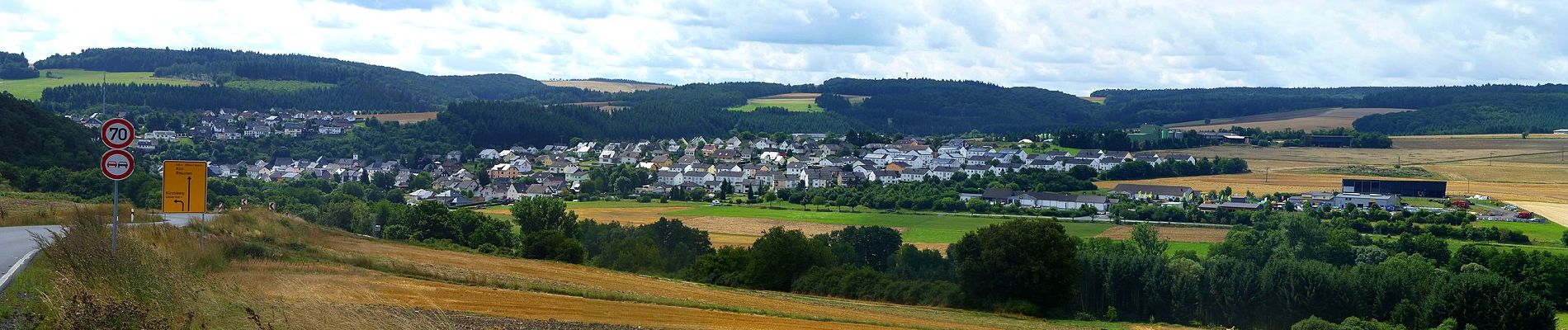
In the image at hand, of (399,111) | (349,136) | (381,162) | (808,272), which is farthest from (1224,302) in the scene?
(399,111)

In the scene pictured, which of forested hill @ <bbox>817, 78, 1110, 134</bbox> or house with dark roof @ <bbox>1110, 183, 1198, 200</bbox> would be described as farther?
forested hill @ <bbox>817, 78, 1110, 134</bbox>

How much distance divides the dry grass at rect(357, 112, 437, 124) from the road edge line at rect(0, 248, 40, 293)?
11445 cm

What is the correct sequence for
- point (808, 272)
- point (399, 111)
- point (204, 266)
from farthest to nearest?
point (399, 111)
point (808, 272)
point (204, 266)

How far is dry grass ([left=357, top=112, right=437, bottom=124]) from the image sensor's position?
12838 centimetres

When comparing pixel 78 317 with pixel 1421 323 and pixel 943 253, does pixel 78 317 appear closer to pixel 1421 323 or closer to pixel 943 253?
pixel 1421 323

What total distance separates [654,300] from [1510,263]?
107 ft

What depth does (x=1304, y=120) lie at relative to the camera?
143750mm

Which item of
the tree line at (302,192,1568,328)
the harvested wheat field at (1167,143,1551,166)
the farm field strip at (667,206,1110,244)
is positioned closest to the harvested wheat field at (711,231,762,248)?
the farm field strip at (667,206,1110,244)

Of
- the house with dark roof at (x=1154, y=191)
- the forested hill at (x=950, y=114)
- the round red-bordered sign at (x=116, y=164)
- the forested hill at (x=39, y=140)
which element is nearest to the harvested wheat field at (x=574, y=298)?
the round red-bordered sign at (x=116, y=164)

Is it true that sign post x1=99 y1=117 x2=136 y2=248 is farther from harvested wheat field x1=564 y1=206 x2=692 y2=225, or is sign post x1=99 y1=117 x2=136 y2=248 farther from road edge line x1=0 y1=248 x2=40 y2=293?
harvested wheat field x1=564 y1=206 x2=692 y2=225

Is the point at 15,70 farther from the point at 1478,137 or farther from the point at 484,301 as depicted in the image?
the point at 1478,137

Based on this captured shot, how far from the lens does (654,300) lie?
20.8 m

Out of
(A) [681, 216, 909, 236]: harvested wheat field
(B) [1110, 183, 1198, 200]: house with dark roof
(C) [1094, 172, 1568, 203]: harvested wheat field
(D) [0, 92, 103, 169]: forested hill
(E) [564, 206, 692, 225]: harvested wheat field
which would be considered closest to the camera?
(D) [0, 92, 103, 169]: forested hill

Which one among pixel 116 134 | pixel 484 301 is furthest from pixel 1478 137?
pixel 116 134
